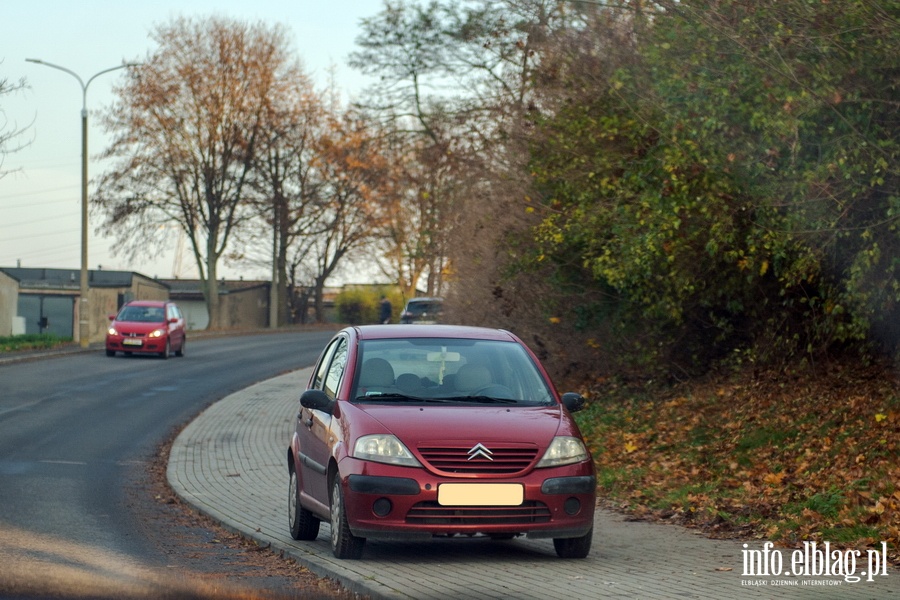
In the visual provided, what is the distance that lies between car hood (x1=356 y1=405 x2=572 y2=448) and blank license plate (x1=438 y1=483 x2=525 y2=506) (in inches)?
11.2

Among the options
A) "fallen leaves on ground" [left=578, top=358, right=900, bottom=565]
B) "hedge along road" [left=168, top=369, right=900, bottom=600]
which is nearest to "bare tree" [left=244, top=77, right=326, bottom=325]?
"fallen leaves on ground" [left=578, top=358, right=900, bottom=565]

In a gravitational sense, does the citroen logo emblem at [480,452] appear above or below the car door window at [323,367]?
below

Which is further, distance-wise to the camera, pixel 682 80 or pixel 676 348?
pixel 676 348

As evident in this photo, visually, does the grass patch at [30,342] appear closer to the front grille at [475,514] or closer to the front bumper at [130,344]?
the front bumper at [130,344]

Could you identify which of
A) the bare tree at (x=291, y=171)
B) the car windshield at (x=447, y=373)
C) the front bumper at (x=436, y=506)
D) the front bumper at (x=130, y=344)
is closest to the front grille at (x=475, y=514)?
the front bumper at (x=436, y=506)

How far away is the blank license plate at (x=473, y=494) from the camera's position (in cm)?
801

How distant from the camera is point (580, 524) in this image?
8.30m

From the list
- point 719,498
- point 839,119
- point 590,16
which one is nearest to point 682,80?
point 839,119

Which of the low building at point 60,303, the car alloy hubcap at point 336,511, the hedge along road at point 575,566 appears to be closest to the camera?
the hedge along road at point 575,566

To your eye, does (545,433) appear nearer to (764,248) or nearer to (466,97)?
(764,248)

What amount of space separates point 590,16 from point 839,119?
6862mm

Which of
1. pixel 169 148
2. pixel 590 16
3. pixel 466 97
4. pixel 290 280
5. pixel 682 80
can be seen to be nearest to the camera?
pixel 682 80

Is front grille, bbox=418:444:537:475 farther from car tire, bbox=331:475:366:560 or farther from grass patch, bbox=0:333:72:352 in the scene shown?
grass patch, bbox=0:333:72:352

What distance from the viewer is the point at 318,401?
8898mm
